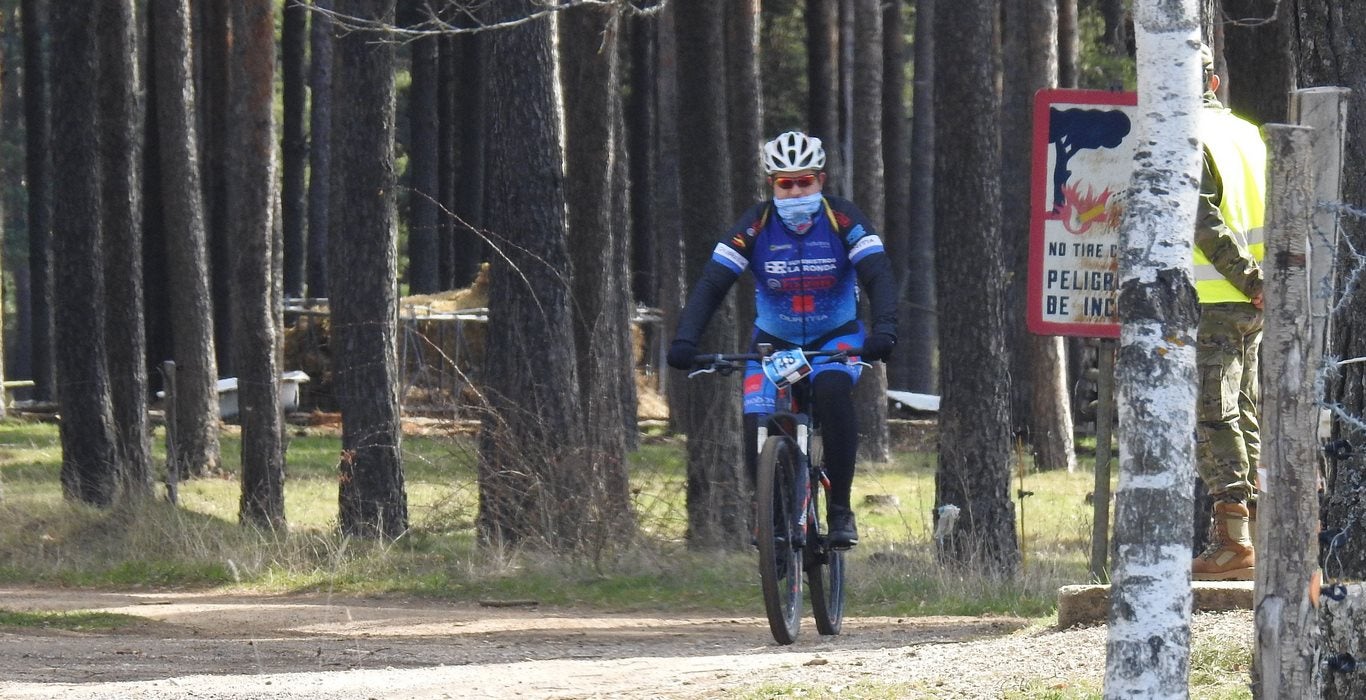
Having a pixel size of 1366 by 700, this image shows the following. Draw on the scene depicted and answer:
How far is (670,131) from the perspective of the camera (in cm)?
3000

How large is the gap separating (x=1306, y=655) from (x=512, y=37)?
9.32 m

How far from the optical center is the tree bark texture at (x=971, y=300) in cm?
1326

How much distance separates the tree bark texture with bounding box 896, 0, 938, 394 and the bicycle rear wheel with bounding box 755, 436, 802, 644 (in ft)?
84.6

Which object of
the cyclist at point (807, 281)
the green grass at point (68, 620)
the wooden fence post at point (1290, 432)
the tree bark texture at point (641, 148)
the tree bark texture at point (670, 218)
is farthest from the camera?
the tree bark texture at point (641, 148)

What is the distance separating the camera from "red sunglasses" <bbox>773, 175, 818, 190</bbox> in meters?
8.06

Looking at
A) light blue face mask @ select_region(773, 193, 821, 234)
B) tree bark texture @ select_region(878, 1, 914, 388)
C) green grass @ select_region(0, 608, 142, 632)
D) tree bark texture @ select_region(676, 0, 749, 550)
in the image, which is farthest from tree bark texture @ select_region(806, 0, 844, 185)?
light blue face mask @ select_region(773, 193, 821, 234)

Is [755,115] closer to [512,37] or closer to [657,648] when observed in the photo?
[512,37]

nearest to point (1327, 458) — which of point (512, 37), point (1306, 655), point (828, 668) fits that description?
point (1306, 655)

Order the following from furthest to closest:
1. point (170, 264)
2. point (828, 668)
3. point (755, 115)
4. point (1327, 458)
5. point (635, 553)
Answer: point (170, 264), point (755, 115), point (635, 553), point (828, 668), point (1327, 458)

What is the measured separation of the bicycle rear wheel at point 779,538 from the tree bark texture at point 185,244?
13.0m

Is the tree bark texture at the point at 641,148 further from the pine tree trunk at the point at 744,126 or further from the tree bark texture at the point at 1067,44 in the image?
the pine tree trunk at the point at 744,126

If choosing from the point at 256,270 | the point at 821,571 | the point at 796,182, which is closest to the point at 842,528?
the point at 821,571

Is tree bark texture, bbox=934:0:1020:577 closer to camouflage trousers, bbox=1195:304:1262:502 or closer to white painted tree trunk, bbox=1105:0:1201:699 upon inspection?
camouflage trousers, bbox=1195:304:1262:502

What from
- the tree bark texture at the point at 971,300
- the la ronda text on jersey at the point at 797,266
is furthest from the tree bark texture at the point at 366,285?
the la ronda text on jersey at the point at 797,266
